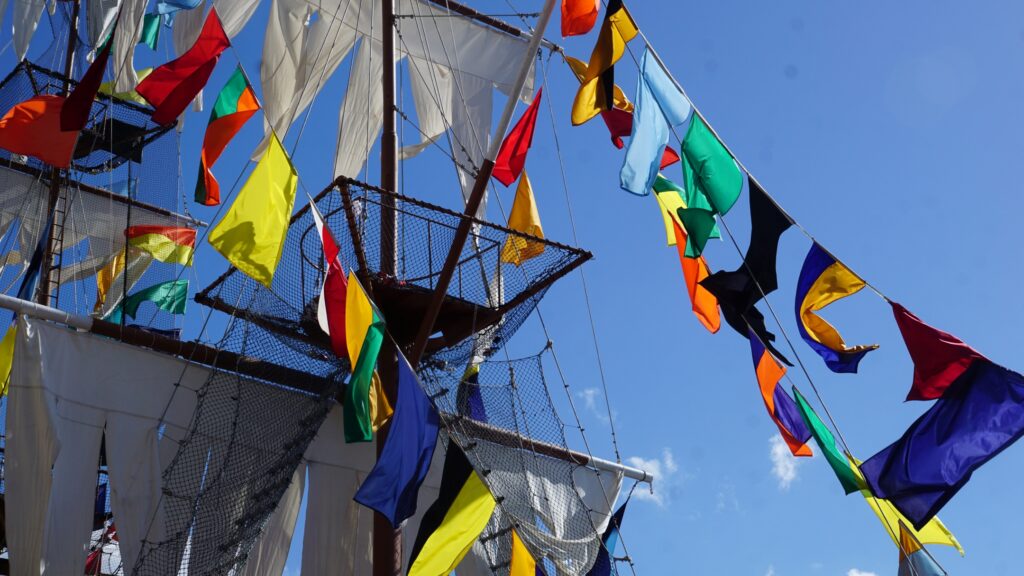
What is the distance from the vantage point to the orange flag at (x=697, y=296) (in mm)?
13516

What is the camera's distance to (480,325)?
48.5ft

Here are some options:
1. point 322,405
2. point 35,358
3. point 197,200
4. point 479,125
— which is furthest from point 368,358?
point 479,125

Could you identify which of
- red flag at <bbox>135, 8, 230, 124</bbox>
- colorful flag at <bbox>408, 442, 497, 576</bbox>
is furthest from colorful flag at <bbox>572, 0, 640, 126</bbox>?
red flag at <bbox>135, 8, 230, 124</bbox>

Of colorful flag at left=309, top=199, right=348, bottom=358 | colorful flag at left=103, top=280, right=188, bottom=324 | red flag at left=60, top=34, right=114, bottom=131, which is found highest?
colorful flag at left=103, top=280, right=188, bottom=324

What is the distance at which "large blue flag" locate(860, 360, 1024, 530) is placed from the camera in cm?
993

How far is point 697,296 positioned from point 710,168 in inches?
92.3

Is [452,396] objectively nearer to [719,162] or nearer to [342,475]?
[342,475]

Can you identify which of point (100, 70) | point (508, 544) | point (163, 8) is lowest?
point (508, 544)

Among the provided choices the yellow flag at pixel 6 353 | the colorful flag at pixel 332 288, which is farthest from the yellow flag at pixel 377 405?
the yellow flag at pixel 6 353

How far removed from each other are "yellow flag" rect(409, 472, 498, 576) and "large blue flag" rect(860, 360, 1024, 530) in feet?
10.3

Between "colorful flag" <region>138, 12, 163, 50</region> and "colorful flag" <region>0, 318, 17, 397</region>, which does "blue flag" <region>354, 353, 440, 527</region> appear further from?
"colorful flag" <region>138, 12, 163, 50</region>

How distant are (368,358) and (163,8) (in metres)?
5.16

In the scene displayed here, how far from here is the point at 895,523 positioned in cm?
1204

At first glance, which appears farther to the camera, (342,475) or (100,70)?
(342,475)
